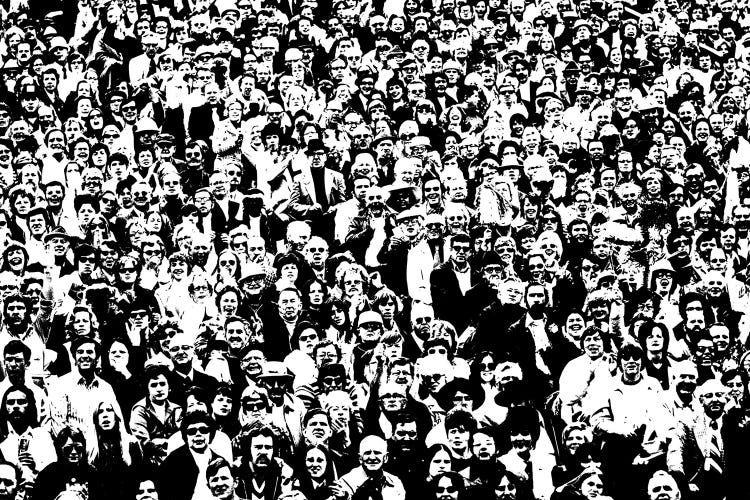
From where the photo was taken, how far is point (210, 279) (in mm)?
8336

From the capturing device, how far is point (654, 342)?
8008mm

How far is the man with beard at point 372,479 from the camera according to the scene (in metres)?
7.43

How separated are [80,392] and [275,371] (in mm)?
1072

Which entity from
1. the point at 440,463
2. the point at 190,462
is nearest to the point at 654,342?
the point at 440,463

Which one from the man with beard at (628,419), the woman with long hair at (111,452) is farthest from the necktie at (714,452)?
the woman with long hair at (111,452)

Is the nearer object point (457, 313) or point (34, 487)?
point (34, 487)

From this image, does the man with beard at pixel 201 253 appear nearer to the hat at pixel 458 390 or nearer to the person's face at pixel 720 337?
the hat at pixel 458 390

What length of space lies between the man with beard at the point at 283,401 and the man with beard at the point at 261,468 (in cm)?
11

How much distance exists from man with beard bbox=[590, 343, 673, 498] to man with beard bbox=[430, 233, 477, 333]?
3.02 ft

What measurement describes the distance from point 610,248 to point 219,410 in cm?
256

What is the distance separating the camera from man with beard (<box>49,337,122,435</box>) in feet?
25.2

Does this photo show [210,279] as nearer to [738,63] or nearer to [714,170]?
[714,170]

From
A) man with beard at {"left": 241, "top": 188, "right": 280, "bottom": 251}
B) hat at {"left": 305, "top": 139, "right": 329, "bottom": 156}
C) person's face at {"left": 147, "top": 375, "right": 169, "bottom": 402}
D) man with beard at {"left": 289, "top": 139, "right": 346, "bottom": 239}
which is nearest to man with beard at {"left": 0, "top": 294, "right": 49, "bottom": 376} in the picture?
person's face at {"left": 147, "top": 375, "right": 169, "bottom": 402}

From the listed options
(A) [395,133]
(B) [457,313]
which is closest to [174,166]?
(A) [395,133]
